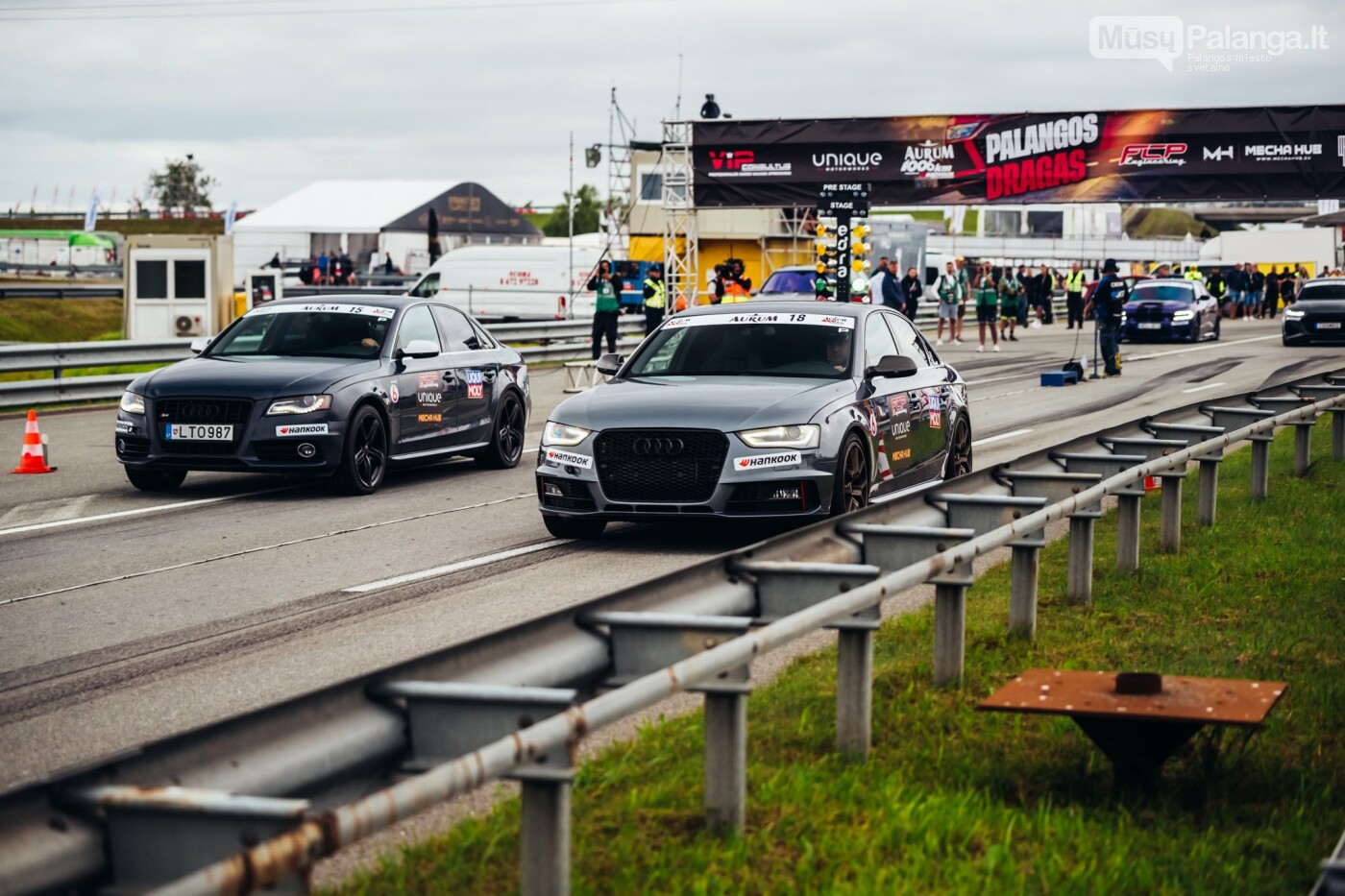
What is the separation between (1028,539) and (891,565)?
4.25 feet

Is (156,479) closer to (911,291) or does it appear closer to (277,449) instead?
(277,449)

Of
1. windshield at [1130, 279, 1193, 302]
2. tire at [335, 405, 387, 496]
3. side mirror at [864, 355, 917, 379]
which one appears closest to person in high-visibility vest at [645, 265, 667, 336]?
windshield at [1130, 279, 1193, 302]

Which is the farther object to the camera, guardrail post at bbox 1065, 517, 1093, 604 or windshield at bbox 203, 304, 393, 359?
windshield at bbox 203, 304, 393, 359

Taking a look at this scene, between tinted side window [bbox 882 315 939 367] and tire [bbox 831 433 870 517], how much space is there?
1852 mm

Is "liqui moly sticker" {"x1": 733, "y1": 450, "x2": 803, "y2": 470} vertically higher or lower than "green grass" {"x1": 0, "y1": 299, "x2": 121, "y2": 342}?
lower

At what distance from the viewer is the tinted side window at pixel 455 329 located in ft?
51.2

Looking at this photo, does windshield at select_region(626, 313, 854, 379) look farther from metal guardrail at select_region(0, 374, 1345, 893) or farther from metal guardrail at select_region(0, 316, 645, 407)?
metal guardrail at select_region(0, 316, 645, 407)

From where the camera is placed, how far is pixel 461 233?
76438 millimetres

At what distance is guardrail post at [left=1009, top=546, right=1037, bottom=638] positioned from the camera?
24.4 ft

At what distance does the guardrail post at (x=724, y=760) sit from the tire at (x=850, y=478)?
19.1 ft

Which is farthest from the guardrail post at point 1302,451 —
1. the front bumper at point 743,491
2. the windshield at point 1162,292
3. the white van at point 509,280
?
the white van at point 509,280

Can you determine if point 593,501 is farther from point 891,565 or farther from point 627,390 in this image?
point 891,565

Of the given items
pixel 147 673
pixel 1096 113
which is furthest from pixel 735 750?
pixel 1096 113

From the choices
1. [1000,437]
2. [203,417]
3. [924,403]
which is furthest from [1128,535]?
[1000,437]
